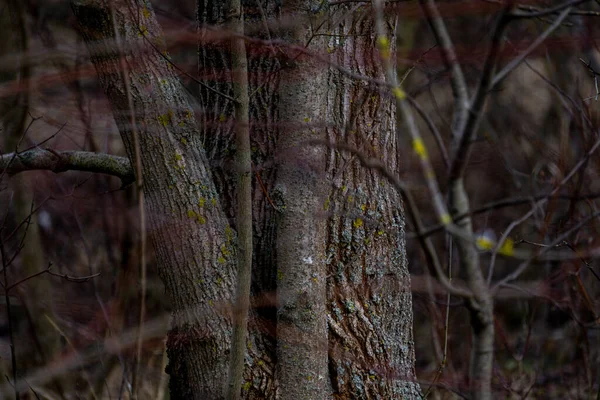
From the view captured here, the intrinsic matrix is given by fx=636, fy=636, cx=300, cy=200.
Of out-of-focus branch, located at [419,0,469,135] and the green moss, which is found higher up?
the green moss

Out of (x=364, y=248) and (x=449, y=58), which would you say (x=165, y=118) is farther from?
(x=449, y=58)

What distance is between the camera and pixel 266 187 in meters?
2.48

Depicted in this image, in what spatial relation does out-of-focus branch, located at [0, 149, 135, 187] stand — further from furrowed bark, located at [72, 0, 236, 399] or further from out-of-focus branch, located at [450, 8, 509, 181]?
out-of-focus branch, located at [450, 8, 509, 181]

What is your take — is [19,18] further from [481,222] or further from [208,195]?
[481,222]

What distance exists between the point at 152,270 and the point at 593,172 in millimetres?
3843

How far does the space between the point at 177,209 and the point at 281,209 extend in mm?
375

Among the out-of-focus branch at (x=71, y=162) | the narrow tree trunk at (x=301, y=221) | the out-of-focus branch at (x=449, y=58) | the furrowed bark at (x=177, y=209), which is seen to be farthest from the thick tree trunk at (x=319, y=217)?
the out-of-focus branch at (x=449, y=58)

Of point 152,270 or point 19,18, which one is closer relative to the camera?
point 19,18

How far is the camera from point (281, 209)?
2.33 meters

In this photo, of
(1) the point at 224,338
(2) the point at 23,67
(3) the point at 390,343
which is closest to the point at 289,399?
(1) the point at 224,338

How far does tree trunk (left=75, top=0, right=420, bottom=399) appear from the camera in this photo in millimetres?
2287

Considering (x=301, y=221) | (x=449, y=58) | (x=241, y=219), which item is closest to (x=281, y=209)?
(x=301, y=221)

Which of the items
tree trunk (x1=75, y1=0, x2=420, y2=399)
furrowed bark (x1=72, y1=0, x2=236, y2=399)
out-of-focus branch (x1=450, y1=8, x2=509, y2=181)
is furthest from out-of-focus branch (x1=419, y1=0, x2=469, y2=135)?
furrowed bark (x1=72, y1=0, x2=236, y2=399)

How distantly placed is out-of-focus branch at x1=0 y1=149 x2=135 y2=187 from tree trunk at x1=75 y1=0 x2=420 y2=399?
23 cm
